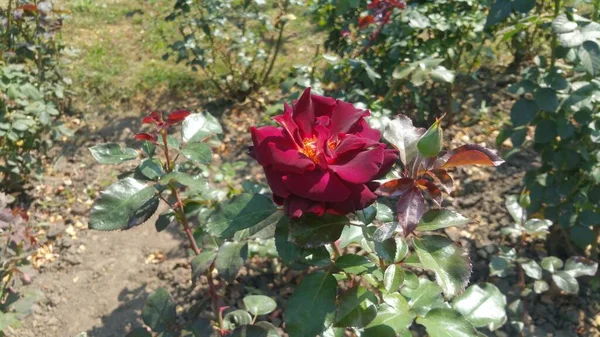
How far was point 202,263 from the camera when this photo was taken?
151 centimetres

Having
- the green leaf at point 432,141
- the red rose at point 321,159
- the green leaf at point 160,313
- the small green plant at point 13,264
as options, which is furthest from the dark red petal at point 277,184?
the small green plant at point 13,264

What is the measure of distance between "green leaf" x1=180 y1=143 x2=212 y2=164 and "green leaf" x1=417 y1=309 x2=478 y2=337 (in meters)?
0.64

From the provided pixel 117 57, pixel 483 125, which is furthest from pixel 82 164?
pixel 483 125

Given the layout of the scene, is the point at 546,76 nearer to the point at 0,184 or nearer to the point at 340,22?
the point at 340,22

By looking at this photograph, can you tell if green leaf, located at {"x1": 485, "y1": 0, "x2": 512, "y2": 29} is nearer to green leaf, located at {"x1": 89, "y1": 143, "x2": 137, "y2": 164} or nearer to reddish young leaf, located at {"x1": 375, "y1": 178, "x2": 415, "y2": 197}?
reddish young leaf, located at {"x1": 375, "y1": 178, "x2": 415, "y2": 197}

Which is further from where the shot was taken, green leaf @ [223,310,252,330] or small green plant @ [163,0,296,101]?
small green plant @ [163,0,296,101]

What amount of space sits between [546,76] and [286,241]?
1.52m

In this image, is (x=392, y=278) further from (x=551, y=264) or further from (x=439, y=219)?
(x=551, y=264)

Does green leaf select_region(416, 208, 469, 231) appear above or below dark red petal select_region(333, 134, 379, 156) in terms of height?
below

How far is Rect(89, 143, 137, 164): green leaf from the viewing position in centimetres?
133

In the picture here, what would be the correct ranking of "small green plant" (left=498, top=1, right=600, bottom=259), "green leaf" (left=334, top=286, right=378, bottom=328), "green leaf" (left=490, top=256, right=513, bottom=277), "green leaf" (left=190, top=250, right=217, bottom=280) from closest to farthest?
"green leaf" (left=334, top=286, right=378, bottom=328) < "green leaf" (left=190, top=250, right=217, bottom=280) < "small green plant" (left=498, top=1, right=600, bottom=259) < "green leaf" (left=490, top=256, right=513, bottom=277)

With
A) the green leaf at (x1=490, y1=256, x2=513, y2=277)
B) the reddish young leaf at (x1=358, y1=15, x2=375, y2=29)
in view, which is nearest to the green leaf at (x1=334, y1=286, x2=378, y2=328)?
the green leaf at (x1=490, y1=256, x2=513, y2=277)

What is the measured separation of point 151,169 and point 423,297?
757mm

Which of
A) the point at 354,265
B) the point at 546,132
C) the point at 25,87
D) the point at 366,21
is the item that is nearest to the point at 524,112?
the point at 546,132
